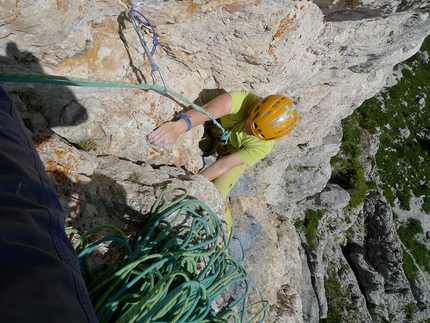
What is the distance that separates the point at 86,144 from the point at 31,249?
1731mm

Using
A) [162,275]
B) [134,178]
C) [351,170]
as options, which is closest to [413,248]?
[351,170]

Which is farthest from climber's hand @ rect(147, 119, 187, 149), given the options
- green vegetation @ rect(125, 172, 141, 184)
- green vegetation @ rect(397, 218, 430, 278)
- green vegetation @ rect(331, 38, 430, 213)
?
green vegetation @ rect(397, 218, 430, 278)

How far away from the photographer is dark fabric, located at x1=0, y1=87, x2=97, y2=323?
845mm

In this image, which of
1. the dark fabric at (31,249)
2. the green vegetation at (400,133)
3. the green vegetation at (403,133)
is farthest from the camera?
the green vegetation at (403,133)

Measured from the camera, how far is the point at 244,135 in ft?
12.1

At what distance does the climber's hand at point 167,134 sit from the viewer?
2.85m

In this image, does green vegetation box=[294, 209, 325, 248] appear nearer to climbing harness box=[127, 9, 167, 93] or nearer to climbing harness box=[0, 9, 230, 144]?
climbing harness box=[0, 9, 230, 144]

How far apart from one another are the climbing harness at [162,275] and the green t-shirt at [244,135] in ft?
4.63

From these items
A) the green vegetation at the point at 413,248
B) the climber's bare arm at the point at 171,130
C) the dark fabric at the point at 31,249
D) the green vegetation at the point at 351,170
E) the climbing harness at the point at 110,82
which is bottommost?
the green vegetation at the point at 413,248

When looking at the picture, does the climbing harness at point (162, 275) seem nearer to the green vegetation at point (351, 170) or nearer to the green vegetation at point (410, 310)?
the green vegetation at point (351, 170)

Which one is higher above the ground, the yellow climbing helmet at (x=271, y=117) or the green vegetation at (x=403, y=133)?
the yellow climbing helmet at (x=271, y=117)

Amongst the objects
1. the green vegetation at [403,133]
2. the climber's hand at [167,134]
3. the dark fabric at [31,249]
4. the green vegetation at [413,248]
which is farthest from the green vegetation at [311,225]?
the dark fabric at [31,249]

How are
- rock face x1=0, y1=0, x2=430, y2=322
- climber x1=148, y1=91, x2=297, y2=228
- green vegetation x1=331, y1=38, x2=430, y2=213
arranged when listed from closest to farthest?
rock face x1=0, y1=0, x2=430, y2=322
climber x1=148, y1=91, x2=297, y2=228
green vegetation x1=331, y1=38, x2=430, y2=213

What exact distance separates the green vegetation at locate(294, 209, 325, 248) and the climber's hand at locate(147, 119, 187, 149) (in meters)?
8.98
